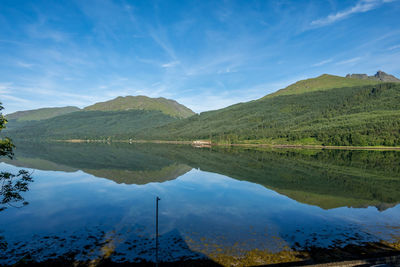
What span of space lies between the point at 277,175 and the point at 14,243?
54.5m

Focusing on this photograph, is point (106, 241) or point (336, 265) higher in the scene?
point (336, 265)

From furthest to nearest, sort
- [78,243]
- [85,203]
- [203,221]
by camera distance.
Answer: [85,203] < [203,221] < [78,243]

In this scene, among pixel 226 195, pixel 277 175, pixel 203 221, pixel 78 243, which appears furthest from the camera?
pixel 277 175

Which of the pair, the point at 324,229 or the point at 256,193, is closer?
the point at 324,229

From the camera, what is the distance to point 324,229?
82.5ft

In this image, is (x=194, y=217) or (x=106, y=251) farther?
(x=194, y=217)

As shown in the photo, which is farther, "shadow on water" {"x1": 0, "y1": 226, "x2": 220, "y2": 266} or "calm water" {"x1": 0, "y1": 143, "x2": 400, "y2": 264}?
"calm water" {"x1": 0, "y1": 143, "x2": 400, "y2": 264}

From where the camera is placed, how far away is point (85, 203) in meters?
36.6

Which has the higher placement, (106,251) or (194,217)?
(106,251)

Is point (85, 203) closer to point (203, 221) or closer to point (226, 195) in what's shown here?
point (203, 221)

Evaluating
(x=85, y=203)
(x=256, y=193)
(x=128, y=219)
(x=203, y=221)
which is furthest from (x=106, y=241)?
(x=256, y=193)

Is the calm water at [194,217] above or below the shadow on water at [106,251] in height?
below

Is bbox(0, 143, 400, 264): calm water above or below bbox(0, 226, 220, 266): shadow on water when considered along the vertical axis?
below

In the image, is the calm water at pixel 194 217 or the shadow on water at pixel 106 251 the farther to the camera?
the calm water at pixel 194 217
